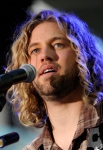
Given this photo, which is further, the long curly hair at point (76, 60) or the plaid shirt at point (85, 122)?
the long curly hair at point (76, 60)

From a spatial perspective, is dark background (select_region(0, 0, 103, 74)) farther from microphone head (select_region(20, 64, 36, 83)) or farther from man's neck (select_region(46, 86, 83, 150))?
microphone head (select_region(20, 64, 36, 83))

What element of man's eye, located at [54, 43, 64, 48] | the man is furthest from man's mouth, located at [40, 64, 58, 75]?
man's eye, located at [54, 43, 64, 48]

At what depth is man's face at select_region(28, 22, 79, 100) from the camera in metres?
1.61

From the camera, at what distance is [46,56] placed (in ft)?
5.32

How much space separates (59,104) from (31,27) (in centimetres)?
52

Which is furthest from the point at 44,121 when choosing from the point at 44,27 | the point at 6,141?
the point at 6,141

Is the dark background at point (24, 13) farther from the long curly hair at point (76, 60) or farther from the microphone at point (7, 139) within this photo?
the microphone at point (7, 139)

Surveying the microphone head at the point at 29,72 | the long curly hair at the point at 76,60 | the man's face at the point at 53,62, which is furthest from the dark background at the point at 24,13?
the microphone head at the point at 29,72

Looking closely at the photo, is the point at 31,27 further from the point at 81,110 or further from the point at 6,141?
the point at 6,141

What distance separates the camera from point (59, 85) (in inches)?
63.9

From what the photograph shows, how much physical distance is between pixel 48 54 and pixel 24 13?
0.91m

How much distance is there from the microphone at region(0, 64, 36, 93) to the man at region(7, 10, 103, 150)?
428 mm

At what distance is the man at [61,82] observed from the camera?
1.60 meters

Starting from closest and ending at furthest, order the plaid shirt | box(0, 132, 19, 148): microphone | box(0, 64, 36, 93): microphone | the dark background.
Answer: box(0, 64, 36, 93): microphone → box(0, 132, 19, 148): microphone → the plaid shirt → the dark background
